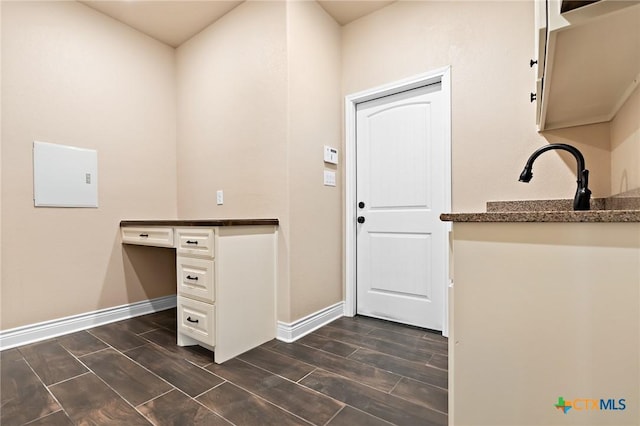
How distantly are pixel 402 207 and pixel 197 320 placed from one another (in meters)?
1.69

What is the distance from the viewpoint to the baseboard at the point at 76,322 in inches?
79.8

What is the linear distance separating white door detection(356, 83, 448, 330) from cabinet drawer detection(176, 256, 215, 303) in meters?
1.30

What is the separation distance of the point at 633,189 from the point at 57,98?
3.50m

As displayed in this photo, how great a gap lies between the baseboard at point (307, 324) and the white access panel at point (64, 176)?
1.86m

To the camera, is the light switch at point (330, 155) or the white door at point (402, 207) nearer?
the white door at point (402, 207)

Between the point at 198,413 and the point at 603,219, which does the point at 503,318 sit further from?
the point at 198,413

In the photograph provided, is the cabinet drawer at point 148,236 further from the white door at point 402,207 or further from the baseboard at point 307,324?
the white door at point 402,207

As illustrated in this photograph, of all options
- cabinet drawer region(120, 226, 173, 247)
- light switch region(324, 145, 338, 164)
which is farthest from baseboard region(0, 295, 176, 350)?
light switch region(324, 145, 338, 164)

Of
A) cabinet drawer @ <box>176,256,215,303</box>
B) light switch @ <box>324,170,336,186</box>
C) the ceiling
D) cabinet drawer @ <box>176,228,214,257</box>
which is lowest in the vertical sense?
cabinet drawer @ <box>176,256,215,303</box>

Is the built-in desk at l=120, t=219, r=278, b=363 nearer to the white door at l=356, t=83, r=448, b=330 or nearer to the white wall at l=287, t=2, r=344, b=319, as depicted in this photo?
the white wall at l=287, t=2, r=344, b=319

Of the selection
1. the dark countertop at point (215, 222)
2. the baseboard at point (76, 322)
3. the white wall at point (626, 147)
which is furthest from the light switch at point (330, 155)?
the baseboard at point (76, 322)

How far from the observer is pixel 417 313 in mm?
2322

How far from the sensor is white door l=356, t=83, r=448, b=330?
2234mm

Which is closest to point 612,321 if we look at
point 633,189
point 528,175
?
point 528,175
